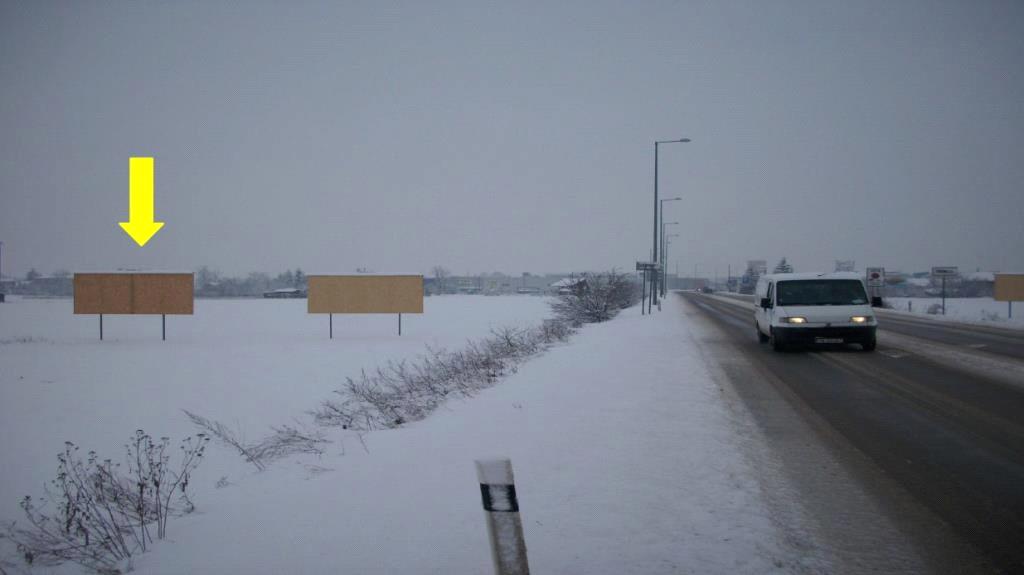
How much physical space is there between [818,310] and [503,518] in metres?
14.1

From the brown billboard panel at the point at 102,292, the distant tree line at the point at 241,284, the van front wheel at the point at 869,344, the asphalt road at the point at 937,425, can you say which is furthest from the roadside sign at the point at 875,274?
the distant tree line at the point at 241,284

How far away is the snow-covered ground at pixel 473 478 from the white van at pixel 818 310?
270 cm

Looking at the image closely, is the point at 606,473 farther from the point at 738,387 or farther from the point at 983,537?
the point at 738,387

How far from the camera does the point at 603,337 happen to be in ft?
61.8

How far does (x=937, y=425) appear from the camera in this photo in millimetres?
7039

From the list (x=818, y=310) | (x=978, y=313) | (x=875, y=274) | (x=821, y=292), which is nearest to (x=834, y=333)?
(x=818, y=310)

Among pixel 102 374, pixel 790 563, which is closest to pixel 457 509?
pixel 790 563

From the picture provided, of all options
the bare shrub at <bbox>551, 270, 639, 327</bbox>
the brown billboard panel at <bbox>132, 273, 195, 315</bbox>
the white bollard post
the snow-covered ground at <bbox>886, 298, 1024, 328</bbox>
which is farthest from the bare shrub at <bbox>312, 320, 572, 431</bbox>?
the snow-covered ground at <bbox>886, 298, 1024, 328</bbox>

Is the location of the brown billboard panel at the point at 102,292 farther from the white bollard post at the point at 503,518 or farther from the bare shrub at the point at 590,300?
the white bollard post at the point at 503,518

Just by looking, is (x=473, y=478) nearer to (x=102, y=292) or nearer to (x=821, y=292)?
(x=821, y=292)

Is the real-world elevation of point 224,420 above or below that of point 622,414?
below

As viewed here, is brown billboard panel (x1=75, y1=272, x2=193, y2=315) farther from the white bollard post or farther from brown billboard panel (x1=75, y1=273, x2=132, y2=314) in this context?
the white bollard post

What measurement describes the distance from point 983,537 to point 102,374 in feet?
65.6

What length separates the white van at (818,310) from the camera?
14.4 meters
